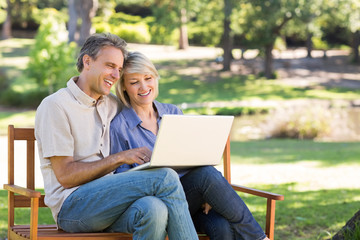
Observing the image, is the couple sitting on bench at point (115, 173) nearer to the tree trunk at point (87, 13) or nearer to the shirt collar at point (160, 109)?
the shirt collar at point (160, 109)

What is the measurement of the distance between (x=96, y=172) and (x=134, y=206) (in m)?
0.32

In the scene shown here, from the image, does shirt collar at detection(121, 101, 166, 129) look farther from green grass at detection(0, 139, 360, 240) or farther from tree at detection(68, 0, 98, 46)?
tree at detection(68, 0, 98, 46)

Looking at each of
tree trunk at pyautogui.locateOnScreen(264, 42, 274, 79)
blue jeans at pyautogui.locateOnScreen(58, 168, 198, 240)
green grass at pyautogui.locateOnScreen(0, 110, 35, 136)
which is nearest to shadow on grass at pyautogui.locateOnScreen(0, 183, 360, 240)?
blue jeans at pyautogui.locateOnScreen(58, 168, 198, 240)

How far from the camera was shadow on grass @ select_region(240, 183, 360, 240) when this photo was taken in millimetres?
5605

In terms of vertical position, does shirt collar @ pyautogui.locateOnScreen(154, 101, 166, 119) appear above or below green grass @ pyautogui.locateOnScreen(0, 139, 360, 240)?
above

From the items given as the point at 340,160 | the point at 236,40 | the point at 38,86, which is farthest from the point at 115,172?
the point at 236,40

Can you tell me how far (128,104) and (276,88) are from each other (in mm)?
22972

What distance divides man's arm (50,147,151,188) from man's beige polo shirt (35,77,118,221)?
0.15ft

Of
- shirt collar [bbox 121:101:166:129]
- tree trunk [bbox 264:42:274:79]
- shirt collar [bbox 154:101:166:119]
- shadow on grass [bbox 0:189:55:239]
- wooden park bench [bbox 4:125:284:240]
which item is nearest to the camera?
wooden park bench [bbox 4:125:284:240]

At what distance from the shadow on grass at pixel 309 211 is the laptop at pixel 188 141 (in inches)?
67.2

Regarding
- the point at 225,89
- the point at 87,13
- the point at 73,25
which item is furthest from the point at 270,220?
the point at 73,25

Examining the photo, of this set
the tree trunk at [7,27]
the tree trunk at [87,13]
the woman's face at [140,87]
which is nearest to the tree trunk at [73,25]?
the tree trunk at [87,13]

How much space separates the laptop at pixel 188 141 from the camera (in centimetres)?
331

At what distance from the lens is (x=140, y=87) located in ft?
13.1
